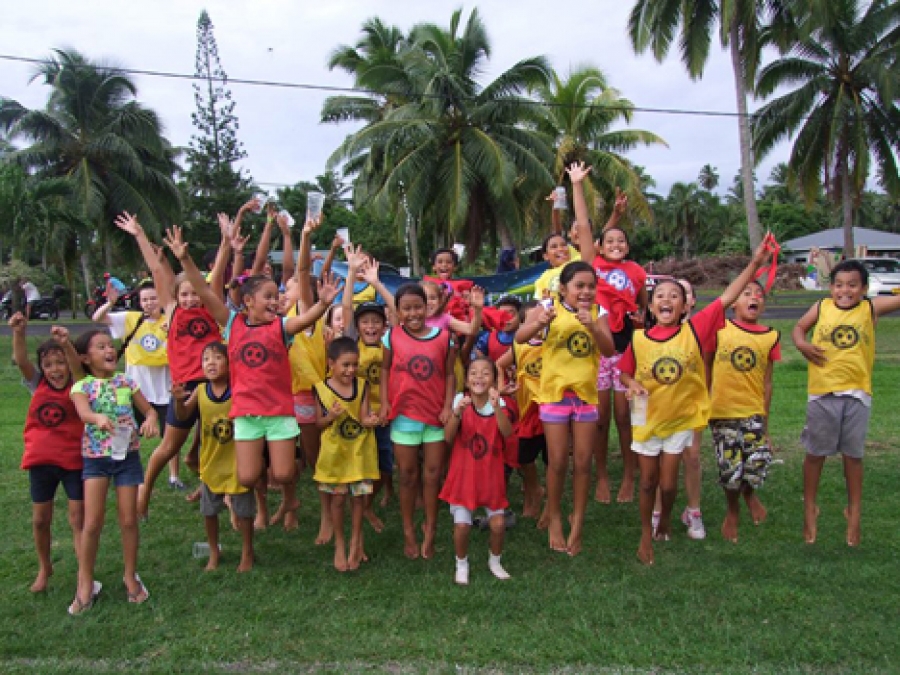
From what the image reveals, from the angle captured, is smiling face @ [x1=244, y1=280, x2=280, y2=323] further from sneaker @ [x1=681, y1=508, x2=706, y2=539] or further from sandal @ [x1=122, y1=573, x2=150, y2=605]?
sneaker @ [x1=681, y1=508, x2=706, y2=539]

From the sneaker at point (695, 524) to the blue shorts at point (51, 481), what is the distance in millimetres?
4033

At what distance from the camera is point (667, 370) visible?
16.2 feet

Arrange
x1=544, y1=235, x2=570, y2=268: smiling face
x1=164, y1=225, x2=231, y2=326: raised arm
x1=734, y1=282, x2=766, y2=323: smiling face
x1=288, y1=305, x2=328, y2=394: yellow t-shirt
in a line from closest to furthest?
1. x1=164, y1=225, x2=231, y2=326: raised arm
2. x1=734, y1=282, x2=766, y2=323: smiling face
3. x1=288, y1=305, x2=328, y2=394: yellow t-shirt
4. x1=544, y1=235, x2=570, y2=268: smiling face

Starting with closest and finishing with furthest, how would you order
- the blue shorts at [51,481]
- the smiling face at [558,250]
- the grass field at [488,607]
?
the grass field at [488,607]
the blue shorts at [51,481]
the smiling face at [558,250]

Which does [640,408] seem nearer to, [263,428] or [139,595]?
[263,428]

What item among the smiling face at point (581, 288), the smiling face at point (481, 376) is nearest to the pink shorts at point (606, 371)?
the smiling face at point (581, 288)

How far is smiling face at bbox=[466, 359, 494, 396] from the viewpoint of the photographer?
4812 mm

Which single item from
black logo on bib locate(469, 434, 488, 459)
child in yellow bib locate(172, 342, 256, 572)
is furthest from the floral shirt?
black logo on bib locate(469, 434, 488, 459)

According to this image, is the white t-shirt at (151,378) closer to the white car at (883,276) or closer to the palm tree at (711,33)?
the palm tree at (711,33)

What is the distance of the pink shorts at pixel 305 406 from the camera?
18.6 feet

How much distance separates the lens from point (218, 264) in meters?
5.63

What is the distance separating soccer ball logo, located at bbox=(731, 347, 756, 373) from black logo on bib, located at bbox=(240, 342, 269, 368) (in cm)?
321

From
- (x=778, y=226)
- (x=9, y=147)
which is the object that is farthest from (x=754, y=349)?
(x=778, y=226)

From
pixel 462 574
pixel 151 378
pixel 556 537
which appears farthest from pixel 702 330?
pixel 151 378
